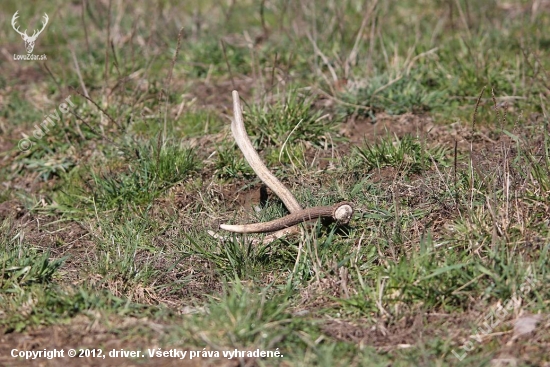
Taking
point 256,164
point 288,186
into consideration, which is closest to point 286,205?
point 256,164

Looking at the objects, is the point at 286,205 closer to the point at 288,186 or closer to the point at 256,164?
the point at 256,164

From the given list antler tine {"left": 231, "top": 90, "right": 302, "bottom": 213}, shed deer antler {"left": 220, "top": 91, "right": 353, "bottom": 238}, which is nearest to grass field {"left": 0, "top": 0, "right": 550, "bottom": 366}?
shed deer antler {"left": 220, "top": 91, "right": 353, "bottom": 238}

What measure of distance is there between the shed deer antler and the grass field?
0.28 ft

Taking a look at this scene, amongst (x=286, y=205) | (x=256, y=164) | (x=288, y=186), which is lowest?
(x=288, y=186)

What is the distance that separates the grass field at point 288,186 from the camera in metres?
3.34

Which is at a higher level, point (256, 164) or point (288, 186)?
point (256, 164)

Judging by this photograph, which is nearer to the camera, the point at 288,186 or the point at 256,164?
the point at 256,164

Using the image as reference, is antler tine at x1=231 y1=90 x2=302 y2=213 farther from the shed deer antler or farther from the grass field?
the grass field

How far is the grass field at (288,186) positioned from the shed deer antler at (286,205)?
87mm

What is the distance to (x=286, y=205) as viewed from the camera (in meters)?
4.01

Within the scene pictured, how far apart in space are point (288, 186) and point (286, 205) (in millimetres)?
636

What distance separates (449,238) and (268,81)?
94.8 inches

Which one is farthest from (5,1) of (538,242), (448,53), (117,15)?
(538,242)

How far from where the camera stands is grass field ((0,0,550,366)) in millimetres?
3342
